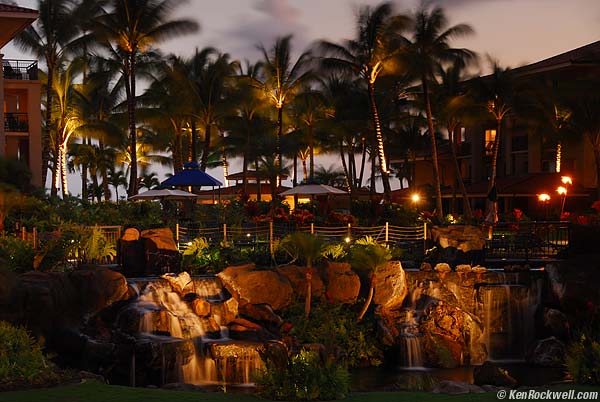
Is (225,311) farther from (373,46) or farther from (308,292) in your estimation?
(373,46)

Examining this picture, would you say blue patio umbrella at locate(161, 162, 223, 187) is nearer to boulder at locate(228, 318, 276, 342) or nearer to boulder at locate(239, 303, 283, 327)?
boulder at locate(239, 303, 283, 327)

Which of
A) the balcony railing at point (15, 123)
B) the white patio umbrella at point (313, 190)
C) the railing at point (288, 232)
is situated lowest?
the railing at point (288, 232)

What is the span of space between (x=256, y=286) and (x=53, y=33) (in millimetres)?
25602

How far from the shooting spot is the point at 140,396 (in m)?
10.4

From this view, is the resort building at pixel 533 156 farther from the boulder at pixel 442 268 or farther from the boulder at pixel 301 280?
the boulder at pixel 301 280

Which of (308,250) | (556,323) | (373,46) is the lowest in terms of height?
(556,323)

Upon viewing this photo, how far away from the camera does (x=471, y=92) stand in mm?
44656

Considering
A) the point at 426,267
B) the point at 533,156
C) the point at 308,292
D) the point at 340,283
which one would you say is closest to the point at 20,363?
the point at 308,292

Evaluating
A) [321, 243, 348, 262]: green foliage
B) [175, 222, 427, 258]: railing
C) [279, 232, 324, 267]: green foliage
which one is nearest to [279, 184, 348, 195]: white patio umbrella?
[175, 222, 427, 258]: railing

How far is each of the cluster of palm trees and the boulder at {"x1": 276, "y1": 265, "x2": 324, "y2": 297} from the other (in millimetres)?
19169

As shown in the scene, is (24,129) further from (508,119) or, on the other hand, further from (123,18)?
(508,119)

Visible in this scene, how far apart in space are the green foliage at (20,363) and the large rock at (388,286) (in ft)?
37.8

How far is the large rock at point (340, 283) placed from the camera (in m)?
21.8


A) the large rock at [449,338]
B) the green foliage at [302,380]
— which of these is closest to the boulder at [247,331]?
the large rock at [449,338]
